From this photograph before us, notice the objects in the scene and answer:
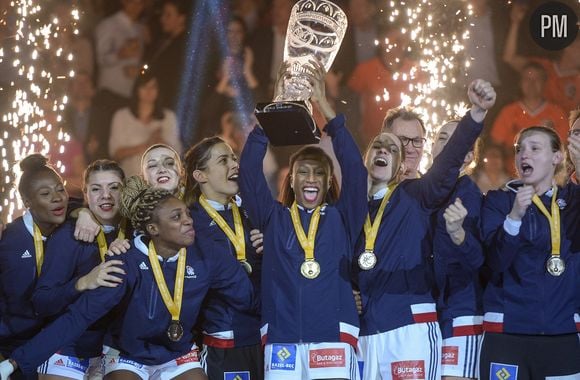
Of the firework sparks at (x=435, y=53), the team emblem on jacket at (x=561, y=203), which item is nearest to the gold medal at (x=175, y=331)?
the team emblem on jacket at (x=561, y=203)

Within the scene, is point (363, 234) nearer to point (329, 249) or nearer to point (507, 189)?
point (329, 249)

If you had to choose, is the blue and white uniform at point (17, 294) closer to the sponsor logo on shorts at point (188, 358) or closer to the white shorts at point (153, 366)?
the white shorts at point (153, 366)

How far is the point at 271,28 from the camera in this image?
834cm

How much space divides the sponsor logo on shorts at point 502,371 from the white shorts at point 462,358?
0.92 ft

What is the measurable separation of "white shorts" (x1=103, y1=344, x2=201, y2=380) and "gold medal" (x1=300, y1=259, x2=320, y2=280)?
2.48 feet

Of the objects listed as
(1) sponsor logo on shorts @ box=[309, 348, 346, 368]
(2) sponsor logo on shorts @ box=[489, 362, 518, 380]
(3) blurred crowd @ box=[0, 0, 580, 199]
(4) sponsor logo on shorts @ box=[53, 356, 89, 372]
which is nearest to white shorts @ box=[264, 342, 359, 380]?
(1) sponsor logo on shorts @ box=[309, 348, 346, 368]

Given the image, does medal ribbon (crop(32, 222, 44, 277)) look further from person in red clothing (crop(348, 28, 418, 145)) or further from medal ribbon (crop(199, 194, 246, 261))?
person in red clothing (crop(348, 28, 418, 145))

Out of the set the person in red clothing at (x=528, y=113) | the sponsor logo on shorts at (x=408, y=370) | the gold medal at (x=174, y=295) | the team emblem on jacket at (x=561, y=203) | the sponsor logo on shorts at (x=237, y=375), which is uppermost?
the person in red clothing at (x=528, y=113)

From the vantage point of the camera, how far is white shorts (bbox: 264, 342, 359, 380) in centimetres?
486

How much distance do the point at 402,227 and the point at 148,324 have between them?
4.38 ft

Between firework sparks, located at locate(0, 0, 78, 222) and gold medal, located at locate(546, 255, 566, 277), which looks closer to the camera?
gold medal, located at locate(546, 255, 566, 277)

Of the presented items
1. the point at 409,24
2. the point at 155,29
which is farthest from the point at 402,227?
the point at 155,29

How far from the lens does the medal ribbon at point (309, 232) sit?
5.03 meters

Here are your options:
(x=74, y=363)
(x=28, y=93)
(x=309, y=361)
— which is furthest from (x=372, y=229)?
(x=28, y=93)
